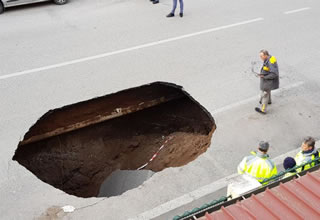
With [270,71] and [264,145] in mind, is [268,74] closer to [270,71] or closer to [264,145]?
[270,71]

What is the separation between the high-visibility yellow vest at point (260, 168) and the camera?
190 inches

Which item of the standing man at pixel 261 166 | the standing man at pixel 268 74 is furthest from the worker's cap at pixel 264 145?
the standing man at pixel 268 74

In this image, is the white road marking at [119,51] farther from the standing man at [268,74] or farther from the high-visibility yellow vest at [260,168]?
the high-visibility yellow vest at [260,168]

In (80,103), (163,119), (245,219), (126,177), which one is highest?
(245,219)

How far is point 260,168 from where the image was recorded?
483 centimetres

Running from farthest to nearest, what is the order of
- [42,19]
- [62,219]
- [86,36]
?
1. [42,19]
2. [86,36]
3. [62,219]

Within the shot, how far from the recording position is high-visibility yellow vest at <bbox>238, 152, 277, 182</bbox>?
4.82 metres

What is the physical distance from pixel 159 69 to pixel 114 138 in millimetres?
1982

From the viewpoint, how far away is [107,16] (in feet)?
36.8

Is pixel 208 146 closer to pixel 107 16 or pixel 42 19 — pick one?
pixel 107 16

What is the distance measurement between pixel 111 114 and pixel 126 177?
149 cm

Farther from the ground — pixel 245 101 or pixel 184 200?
pixel 245 101

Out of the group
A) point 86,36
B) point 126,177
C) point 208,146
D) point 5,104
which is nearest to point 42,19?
point 86,36

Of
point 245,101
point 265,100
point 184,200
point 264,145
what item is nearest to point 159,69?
point 245,101
